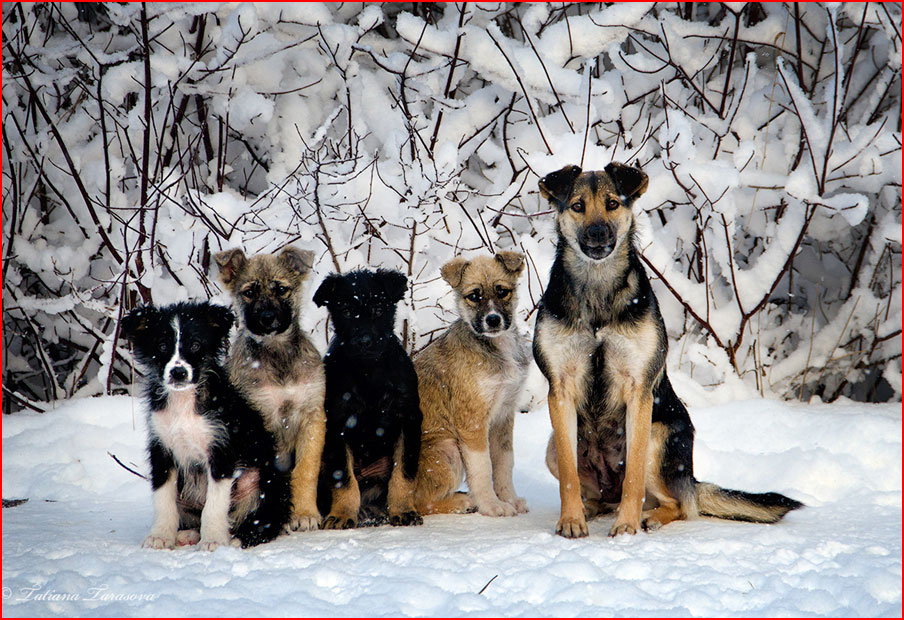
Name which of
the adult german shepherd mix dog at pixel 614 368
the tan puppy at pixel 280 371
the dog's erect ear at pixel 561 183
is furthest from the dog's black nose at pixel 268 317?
the dog's erect ear at pixel 561 183

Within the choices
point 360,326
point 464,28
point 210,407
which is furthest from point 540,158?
point 210,407

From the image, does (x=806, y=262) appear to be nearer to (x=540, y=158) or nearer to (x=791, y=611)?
(x=540, y=158)

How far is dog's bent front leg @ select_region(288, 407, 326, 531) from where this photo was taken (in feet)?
14.5

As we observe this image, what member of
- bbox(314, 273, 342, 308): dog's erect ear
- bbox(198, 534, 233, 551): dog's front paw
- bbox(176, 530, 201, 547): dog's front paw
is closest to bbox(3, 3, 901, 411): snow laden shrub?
bbox(314, 273, 342, 308): dog's erect ear

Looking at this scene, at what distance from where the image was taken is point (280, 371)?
4.49m

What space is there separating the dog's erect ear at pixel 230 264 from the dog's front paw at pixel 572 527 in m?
2.30

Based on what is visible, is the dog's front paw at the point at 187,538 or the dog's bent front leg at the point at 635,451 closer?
the dog's front paw at the point at 187,538

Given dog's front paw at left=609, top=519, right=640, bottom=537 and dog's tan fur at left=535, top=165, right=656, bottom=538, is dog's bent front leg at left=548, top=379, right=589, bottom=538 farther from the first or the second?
dog's front paw at left=609, top=519, right=640, bottom=537

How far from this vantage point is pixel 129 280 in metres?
6.24

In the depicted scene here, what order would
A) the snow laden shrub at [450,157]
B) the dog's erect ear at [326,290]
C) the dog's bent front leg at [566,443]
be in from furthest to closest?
1. the snow laden shrub at [450,157]
2. the dog's erect ear at [326,290]
3. the dog's bent front leg at [566,443]

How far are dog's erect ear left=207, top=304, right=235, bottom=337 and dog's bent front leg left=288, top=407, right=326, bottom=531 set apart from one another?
665mm

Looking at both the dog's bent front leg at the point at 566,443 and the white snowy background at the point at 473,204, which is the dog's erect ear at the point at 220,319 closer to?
the white snowy background at the point at 473,204

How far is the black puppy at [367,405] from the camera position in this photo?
4.60 meters

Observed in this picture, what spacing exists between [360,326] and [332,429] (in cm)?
61
